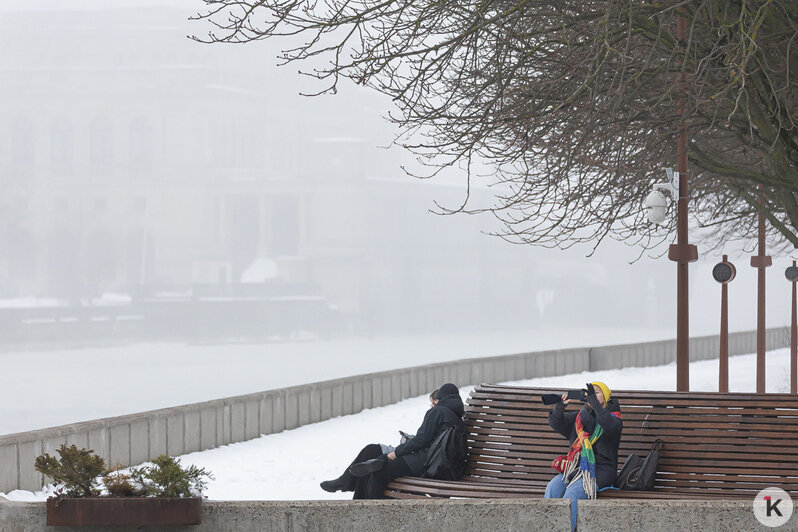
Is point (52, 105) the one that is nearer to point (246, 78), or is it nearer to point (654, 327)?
point (246, 78)

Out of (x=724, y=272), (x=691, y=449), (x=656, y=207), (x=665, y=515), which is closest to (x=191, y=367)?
(x=724, y=272)

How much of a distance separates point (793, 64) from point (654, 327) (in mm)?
104984

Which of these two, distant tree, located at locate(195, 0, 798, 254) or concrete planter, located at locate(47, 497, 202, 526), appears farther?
distant tree, located at locate(195, 0, 798, 254)

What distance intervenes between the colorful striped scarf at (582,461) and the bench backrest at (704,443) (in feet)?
1.70

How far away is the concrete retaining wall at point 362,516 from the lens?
593 centimetres

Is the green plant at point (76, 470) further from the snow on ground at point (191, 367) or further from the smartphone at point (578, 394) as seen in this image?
the snow on ground at point (191, 367)

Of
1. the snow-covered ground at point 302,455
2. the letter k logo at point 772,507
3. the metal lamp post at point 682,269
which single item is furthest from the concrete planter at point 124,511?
the metal lamp post at point 682,269

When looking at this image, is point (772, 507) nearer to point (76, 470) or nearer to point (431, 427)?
point (431, 427)

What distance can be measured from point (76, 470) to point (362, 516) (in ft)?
5.21

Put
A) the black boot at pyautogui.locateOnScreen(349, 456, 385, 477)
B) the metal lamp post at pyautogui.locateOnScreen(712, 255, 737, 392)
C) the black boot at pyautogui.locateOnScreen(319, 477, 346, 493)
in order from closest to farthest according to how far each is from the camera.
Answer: the black boot at pyautogui.locateOnScreen(349, 456, 385, 477), the black boot at pyautogui.locateOnScreen(319, 477, 346, 493), the metal lamp post at pyautogui.locateOnScreen(712, 255, 737, 392)

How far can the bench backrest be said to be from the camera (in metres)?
7.48

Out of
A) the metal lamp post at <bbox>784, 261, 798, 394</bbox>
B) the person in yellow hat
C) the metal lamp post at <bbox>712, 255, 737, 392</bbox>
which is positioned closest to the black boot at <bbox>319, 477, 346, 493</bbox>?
the person in yellow hat

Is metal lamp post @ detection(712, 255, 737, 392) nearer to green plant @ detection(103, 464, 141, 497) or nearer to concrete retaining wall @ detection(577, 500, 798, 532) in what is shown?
concrete retaining wall @ detection(577, 500, 798, 532)

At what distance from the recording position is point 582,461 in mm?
7180
